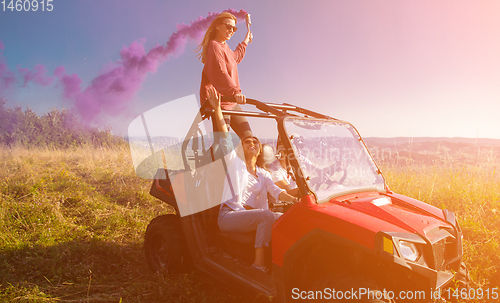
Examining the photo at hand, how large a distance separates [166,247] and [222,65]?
7.37 feet

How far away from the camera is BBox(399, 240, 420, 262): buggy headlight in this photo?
1.80m

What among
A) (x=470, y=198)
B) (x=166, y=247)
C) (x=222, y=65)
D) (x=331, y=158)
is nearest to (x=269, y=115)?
(x=331, y=158)

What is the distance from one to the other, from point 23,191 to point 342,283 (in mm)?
6590

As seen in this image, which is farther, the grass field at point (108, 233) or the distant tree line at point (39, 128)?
the distant tree line at point (39, 128)

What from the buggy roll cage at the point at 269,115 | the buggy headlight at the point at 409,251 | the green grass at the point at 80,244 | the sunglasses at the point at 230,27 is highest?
the sunglasses at the point at 230,27

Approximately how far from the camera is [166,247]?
3363 millimetres

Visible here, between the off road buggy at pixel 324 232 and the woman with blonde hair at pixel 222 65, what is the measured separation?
530 mm

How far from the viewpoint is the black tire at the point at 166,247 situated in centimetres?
318

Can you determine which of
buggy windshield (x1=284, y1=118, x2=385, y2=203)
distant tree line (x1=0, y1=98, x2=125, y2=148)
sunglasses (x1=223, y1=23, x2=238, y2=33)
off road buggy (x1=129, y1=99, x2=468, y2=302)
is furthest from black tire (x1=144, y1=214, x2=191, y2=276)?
distant tree line (x1=0, y1=98, x2=125, y2=148)

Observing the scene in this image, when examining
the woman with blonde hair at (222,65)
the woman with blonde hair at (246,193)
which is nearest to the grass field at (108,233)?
the woman with blonde hair at (246,193)

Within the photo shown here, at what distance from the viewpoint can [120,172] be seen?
7.75 metres

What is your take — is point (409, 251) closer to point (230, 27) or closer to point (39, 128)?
point (230, 27)

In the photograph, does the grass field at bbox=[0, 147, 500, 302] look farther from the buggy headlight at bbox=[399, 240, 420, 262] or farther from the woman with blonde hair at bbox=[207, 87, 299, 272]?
the buggy headlight at bbox=[399, 240, 420, 262]

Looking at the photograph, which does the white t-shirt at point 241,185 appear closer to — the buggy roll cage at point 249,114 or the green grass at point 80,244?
the buggy roll cage at point 249,114
